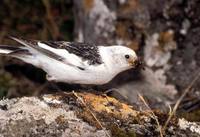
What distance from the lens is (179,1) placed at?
773cm

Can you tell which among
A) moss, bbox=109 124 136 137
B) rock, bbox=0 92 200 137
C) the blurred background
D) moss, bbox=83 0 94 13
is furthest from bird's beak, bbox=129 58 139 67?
moss, bbox=83 0 94 13

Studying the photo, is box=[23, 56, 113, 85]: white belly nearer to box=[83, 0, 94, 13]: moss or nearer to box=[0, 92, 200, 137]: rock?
box=[0, 92, 200, 137]: rock

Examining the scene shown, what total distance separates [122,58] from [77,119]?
3.86ft

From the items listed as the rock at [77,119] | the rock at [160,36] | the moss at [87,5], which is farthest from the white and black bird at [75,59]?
the moss at [87,5]

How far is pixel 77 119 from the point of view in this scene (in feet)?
15.0

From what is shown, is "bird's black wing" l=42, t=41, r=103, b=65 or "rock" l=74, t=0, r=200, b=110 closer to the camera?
"bird's black wing" l=42, t=41, r=103, b=65

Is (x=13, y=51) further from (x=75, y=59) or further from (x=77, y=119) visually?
(x=77, y=119)

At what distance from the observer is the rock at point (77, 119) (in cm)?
443

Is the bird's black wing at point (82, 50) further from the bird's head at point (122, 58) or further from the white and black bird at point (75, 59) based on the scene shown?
the bird's head at point (122, 58)

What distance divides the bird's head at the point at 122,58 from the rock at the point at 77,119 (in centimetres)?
69

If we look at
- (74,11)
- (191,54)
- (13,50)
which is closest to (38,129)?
(13,50)

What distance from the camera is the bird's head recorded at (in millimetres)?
5559

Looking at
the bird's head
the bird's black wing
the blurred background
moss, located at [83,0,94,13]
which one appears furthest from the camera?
moss, located at [83,0,94,13]

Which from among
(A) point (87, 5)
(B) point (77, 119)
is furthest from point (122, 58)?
(A) point (87, 5)
